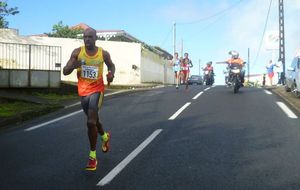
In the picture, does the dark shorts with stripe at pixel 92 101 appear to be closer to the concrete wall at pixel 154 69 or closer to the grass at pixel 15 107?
the grass at pixel 15 107

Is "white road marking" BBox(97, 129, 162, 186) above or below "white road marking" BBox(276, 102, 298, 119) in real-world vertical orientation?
below

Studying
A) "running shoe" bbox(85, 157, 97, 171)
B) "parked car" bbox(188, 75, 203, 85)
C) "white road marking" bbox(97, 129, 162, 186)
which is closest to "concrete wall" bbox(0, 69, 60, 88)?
"white road marking" bbox(97, 129, 162, 186)

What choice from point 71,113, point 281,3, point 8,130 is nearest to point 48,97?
point 71,113

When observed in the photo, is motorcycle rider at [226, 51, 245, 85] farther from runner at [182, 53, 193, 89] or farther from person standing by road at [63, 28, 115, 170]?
person standing by road at [63, 28, 115, 170]

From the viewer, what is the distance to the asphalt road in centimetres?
659

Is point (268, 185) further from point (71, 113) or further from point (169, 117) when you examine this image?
point (71, 113)

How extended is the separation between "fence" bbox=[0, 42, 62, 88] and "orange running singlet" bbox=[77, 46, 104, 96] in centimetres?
1290

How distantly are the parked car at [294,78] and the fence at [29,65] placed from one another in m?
9.21

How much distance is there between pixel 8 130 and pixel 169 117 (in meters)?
3.89

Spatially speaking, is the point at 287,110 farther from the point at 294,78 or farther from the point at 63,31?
the point at 63,31

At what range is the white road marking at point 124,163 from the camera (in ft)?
21.7

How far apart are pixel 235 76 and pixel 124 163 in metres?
12.8

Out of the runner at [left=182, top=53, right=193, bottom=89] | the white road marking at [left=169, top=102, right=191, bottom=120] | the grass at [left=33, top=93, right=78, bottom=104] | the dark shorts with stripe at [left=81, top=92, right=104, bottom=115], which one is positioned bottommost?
the white road marking at [left=169, top=102, right=191, bottom=120]

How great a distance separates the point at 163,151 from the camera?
8.43 metres
